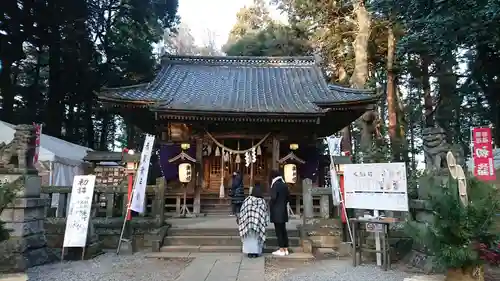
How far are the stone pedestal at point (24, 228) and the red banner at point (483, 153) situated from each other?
40.8 feet

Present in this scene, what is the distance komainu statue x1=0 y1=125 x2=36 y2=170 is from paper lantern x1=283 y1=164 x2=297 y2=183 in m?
7.52

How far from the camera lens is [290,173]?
39.3 feet

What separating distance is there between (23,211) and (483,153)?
13.0 metres

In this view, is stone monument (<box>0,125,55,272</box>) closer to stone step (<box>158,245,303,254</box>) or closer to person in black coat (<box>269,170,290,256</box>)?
stone step (<box>158,245,303,254</box>)

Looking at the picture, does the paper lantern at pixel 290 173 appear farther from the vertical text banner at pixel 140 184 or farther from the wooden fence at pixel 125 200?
the vertical text banner at pixel 140 184

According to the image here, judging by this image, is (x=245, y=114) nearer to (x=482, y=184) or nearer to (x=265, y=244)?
(x=265, y=244)

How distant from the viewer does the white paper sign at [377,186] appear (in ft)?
20.4

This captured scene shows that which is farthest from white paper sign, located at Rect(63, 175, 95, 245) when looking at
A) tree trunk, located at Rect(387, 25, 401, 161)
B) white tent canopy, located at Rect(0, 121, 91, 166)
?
tree trunk, located at Rect(387, 25, 401, 161)

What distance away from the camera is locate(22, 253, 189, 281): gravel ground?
5.89 metres

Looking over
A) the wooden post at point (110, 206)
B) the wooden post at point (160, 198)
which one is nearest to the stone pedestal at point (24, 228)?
the wooden post at point (110, 206)

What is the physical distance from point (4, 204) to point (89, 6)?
18852 mm

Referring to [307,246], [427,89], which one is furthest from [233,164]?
[427,89]

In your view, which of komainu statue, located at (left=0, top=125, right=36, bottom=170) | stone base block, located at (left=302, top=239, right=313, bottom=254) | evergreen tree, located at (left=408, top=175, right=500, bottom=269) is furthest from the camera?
stone base block, located at (left=302, top=239, right=313, bottom=254)

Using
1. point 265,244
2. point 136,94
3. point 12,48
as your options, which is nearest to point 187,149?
point 136,94
